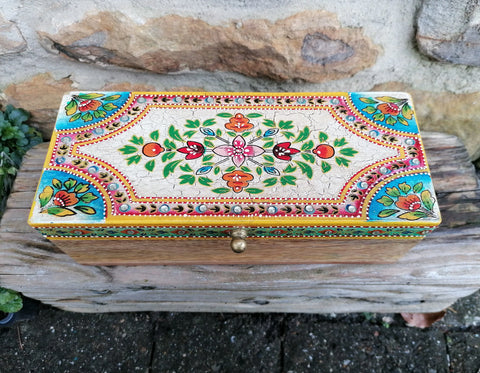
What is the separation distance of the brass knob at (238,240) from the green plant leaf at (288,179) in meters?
0.15

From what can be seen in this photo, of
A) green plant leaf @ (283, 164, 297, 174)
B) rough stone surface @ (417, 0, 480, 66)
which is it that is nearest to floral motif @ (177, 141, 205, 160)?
green plant leaf @ (283, 164, 297, 174)

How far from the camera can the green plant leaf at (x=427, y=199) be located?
1.04 meters

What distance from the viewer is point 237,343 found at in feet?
4.86

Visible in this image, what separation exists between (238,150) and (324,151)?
0.22 metres

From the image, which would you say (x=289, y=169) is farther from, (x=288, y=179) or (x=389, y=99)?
(x=389, y=99)

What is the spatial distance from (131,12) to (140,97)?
8.9 inches

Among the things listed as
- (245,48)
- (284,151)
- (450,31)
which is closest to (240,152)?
(284,151)

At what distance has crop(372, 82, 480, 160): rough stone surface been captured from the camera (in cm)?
137

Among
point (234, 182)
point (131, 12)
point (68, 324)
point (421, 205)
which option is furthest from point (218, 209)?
point (68, 324)

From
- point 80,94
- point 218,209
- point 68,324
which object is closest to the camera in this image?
point 218,209

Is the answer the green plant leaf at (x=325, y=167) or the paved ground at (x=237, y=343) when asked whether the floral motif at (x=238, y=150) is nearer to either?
the green plant leaf at (x=325, y=167)

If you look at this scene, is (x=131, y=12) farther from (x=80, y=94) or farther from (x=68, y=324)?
(x=68, y=324)

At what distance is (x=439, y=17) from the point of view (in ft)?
3.77

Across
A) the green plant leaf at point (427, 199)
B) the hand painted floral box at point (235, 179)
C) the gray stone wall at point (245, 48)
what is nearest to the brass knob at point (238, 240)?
the hand painted floral box at point (235, 179)
